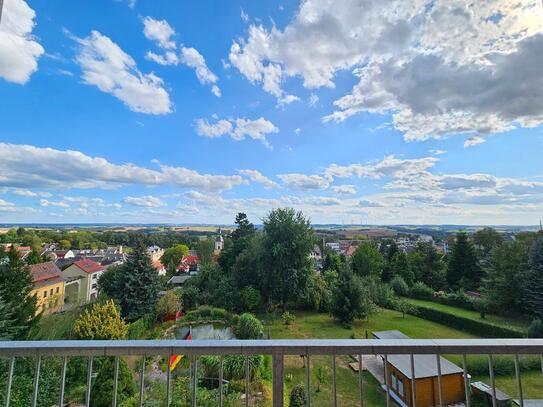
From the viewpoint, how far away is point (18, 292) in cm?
725

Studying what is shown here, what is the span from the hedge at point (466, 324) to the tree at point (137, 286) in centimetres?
1269

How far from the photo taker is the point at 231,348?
104 centimetres

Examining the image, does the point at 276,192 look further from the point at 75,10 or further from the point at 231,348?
the point at 231,348

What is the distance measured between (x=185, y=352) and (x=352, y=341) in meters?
0.68

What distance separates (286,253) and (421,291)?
1017 cm

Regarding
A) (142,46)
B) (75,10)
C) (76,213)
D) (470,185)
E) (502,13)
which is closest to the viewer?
(502,13)

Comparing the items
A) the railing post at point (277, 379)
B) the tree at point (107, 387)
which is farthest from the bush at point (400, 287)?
the railing post at point (277, 379)

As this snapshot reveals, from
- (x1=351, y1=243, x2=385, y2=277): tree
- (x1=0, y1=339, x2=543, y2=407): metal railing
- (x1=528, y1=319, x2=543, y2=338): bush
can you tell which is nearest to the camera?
(x1=0, y1=339, x2=543, y2=407): metal railing

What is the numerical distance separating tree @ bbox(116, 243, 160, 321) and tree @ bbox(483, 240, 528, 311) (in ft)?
51.9

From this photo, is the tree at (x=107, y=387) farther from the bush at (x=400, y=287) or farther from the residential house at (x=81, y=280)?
the bush at (x=400, y=287)

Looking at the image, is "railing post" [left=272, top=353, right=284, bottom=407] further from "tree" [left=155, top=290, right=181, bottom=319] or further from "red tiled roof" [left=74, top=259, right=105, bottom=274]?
"red tiled roof" [left=74, top=259, right=105, bottom=274]

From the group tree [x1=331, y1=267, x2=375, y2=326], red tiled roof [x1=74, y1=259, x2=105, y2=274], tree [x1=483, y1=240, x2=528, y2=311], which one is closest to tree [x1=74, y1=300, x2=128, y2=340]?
tree [x1=331, y1=267, x2=375, y2=326]

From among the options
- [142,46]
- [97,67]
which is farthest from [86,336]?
[142,46]

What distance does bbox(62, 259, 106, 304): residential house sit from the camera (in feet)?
54.0
